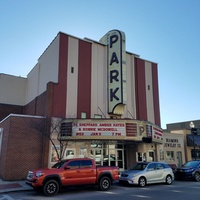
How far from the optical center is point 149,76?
30.0 meters

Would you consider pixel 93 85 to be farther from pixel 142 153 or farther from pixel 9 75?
pixel 9 75

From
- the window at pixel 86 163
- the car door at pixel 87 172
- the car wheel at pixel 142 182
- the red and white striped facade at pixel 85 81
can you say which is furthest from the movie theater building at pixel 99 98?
the car door at pixel 87 172

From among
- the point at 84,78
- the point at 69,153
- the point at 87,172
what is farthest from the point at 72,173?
the point at 84,78

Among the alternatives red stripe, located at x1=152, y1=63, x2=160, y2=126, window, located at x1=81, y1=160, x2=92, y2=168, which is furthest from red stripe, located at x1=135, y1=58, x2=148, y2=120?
window, located at x1=81, y1=160, x2=92, y2=168

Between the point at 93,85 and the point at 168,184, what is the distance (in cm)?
1286

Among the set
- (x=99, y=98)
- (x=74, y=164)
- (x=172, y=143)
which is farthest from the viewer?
(x=172, y=143)

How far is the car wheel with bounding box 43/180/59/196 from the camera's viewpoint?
11.9 metres

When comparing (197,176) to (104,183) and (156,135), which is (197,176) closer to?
(156,135)

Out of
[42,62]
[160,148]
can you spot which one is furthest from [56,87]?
[160,148]

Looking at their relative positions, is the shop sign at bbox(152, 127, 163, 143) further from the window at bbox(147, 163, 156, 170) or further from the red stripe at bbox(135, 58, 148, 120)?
the window at bbox(147, 163, 156, 170)

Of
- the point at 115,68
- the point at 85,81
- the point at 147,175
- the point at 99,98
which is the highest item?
the point at 115,68

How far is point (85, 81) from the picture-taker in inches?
965

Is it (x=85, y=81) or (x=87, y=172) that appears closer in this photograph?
(x=87, y=172)

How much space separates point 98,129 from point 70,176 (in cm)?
750
